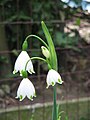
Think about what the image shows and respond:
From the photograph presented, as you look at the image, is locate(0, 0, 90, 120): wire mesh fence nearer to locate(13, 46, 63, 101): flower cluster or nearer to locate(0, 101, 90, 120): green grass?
locate(0, 101, 90, 120): green grass

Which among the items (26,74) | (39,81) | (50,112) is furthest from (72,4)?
(26,74)

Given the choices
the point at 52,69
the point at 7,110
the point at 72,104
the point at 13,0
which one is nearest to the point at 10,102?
the point at 7,110

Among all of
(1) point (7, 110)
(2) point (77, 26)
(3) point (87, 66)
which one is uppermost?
(2) point (77, 26)

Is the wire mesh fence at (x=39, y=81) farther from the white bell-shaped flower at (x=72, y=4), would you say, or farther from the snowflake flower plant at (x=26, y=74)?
the snowflake flower plant at (x=26, y=74)

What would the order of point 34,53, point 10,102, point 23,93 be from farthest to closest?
point 34,53
point 10,102
point 23,93

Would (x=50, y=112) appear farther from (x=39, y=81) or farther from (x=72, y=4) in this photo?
(x=72, y=4)

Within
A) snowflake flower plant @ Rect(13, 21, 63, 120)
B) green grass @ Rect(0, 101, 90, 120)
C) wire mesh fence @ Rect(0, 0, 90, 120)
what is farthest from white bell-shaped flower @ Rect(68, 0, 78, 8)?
snowflake flower plant @ Rect(13, 21, 63, 120)

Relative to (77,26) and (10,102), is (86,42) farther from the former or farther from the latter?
(10,102)
